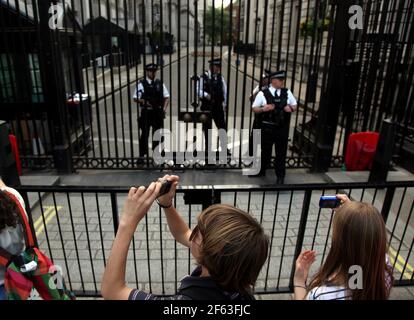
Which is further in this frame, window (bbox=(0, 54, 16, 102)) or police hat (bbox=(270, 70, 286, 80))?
window (bbox=(0, 54, 16, 102))

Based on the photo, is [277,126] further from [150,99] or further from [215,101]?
[150,99]

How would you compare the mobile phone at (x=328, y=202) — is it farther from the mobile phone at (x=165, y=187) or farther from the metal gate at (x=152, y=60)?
the metal gate at (x=152, y=60)

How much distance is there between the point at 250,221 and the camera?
1541 mm

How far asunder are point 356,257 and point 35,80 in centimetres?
595

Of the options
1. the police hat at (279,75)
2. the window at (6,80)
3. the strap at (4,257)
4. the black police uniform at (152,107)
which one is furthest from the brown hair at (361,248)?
the window at (6,80)

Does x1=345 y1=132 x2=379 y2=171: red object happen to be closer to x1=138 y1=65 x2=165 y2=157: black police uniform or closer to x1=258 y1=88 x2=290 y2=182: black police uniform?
x1=258 y1=88 x2=290 y2=182: black police uniform

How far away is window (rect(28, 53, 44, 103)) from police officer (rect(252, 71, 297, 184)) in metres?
3.72

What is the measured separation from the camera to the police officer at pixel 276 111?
552 cm

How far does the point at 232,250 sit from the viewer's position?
1435mm

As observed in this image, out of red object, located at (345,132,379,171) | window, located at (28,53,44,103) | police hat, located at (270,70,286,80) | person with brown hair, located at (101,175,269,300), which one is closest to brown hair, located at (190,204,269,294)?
person with brown hair, located at (101,175,269,300)

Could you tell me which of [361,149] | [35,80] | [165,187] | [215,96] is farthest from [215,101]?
[165,187]

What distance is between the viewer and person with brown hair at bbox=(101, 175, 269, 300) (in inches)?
56.7

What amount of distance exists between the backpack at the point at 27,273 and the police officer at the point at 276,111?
4.10 meters

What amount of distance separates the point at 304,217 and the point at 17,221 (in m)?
2.20
